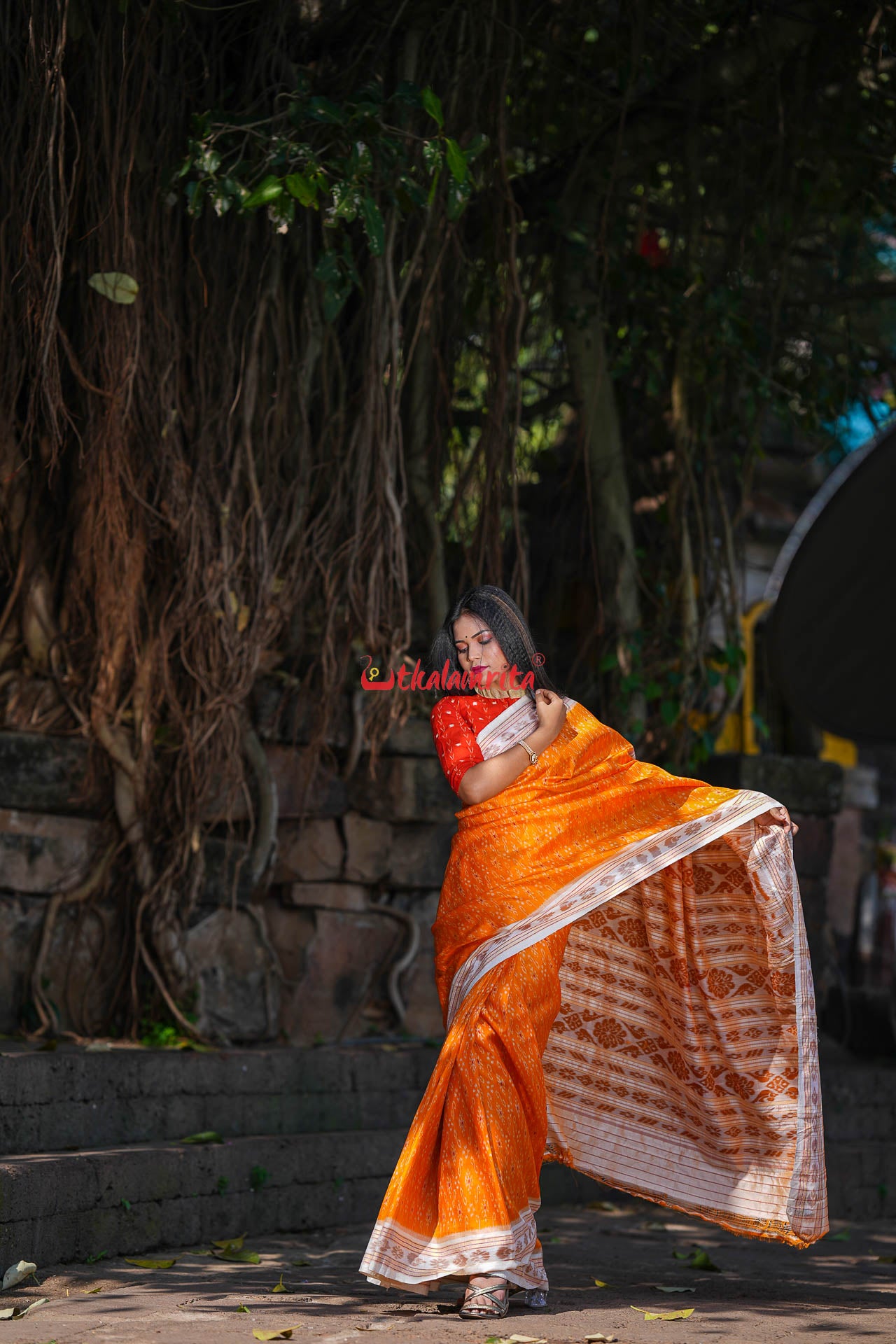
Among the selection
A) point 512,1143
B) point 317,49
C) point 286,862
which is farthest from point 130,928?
point 317,49

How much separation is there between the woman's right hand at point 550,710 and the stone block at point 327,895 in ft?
6.41

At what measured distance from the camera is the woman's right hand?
3.26 m

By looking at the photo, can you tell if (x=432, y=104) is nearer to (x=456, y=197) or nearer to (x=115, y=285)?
(x=456, y=197)

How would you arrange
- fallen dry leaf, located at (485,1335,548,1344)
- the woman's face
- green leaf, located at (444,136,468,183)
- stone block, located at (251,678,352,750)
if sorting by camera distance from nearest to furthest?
fallen dry leaf, located at (485,1335,548,1344) < the woman's face < green leaf, located at (444,136,468,183) < stone block, located at (251,678,352,750)

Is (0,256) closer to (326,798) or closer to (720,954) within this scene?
(326,798)

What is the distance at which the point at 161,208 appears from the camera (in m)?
4.36

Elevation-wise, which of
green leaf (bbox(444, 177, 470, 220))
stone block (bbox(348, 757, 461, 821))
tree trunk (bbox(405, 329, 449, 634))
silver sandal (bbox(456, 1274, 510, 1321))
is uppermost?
green leaf (bbox(444, 177, 470, 220))

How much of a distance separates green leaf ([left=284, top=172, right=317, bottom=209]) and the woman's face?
132cm

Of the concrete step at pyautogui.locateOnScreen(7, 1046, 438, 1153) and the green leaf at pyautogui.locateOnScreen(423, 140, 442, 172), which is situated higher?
the green leaf at pyautogui.locateOnScreen(423, 140, 442, 172)

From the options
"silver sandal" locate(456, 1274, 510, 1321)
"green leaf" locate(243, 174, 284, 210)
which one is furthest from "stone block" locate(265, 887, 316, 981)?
"green leaf" locate(243, 174, 284, 210)

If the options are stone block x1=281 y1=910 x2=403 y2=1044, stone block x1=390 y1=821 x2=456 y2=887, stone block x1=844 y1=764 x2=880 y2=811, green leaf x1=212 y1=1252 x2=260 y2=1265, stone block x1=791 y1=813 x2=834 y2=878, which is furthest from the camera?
stone block x1=844 y1=764 x2=880 y2=811

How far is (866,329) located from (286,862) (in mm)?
5074

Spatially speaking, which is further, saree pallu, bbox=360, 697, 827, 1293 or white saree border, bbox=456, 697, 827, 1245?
white saree border, bbox=456, 697, 827, 1245

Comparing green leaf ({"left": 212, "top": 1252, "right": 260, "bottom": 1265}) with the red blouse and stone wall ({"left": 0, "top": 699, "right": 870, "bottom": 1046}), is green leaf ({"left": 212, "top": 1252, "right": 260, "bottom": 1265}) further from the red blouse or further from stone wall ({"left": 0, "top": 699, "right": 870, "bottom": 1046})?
the red blouse
